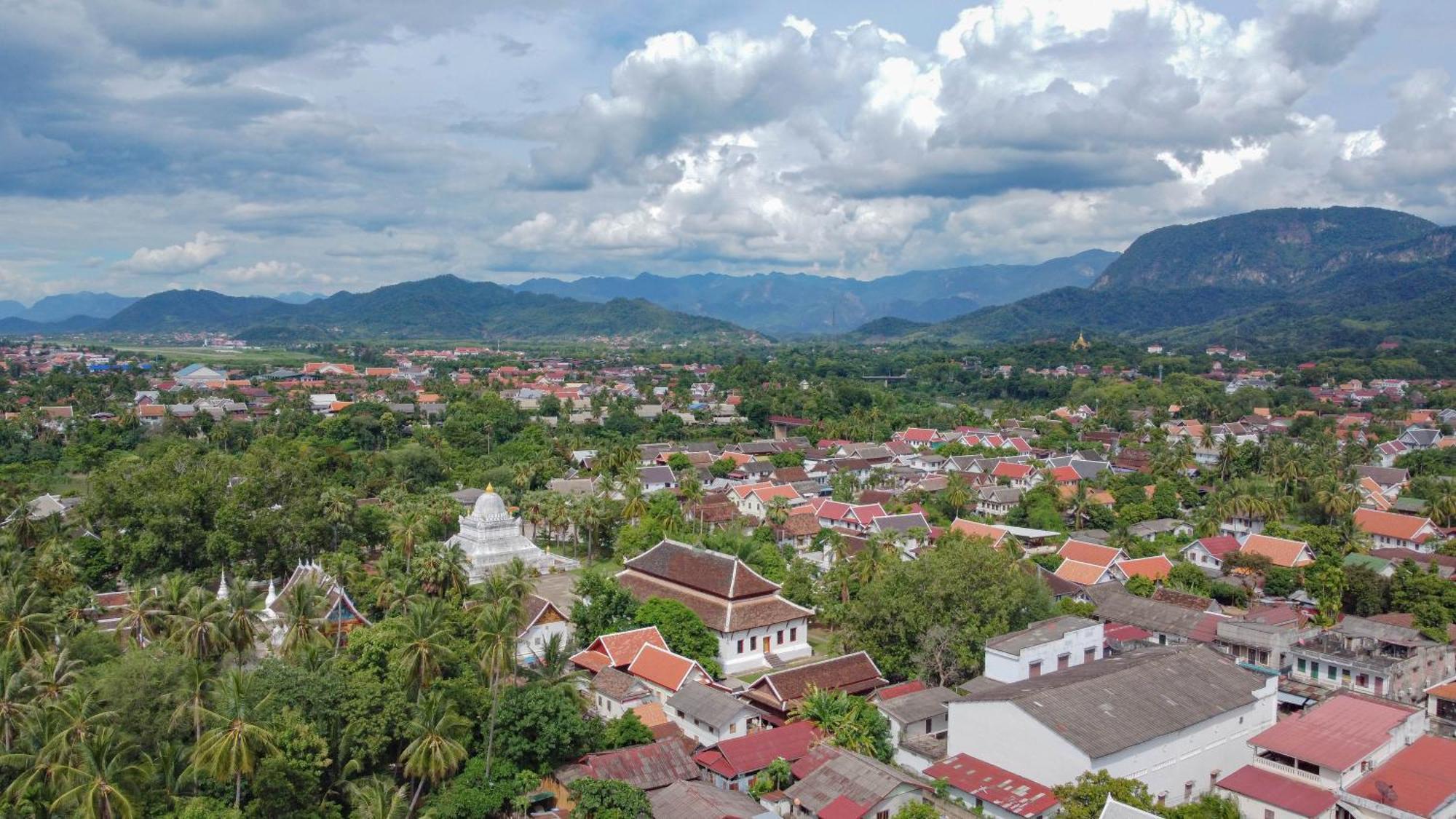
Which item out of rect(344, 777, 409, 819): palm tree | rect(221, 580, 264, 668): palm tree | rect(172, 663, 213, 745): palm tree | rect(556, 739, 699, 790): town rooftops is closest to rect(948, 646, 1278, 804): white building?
rect(556, 739, 699, 790): town rooftops

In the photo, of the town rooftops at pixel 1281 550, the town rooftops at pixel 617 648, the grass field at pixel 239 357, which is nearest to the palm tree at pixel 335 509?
the town rooftops at pixel 617 648

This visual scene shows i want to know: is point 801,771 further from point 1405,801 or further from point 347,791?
point 1405,801

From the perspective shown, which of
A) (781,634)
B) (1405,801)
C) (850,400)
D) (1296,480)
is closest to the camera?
(1405,801)

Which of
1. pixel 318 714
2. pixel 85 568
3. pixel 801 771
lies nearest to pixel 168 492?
pixel 85 568

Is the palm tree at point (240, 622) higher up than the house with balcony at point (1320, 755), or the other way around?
the palm tree at point (240, 622)

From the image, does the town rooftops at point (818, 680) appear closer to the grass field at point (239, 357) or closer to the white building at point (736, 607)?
the white building at point (736, 607)

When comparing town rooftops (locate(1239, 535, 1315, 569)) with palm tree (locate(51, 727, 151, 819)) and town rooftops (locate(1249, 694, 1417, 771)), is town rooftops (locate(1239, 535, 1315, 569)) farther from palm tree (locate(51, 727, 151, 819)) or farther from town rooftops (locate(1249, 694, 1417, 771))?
palm tree (locate(51, 727, 151, 819))

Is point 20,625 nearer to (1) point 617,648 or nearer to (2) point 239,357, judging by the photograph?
(1) point 617,648
